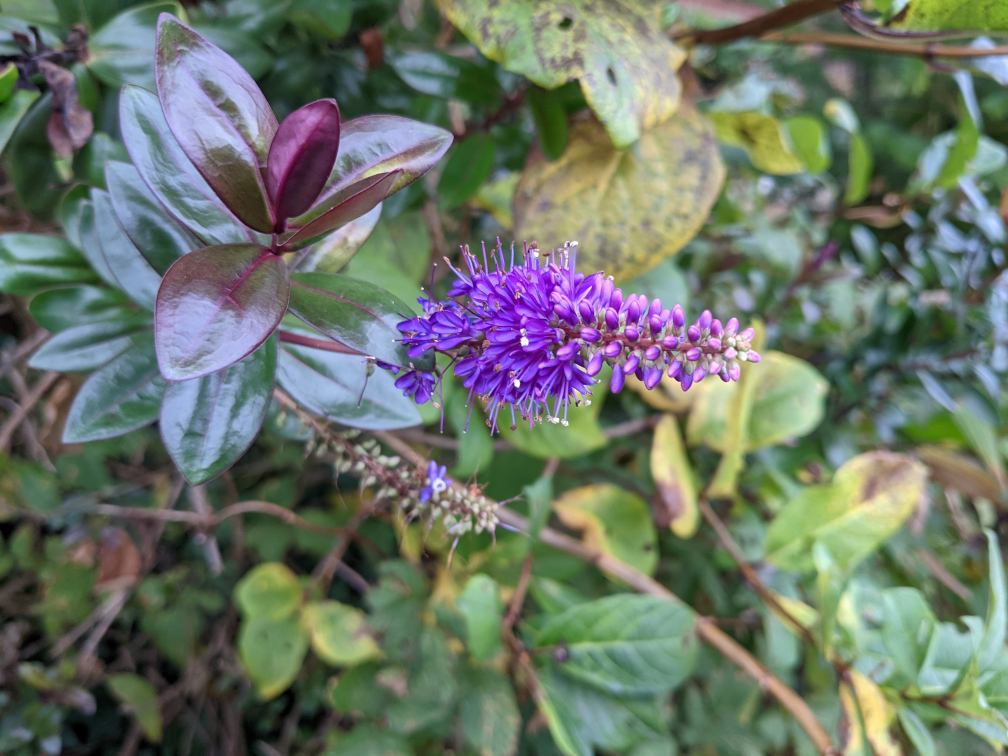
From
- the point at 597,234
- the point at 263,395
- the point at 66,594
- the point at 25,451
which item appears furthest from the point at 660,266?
the point at 25,451

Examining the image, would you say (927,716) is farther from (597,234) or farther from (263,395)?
(263,395)

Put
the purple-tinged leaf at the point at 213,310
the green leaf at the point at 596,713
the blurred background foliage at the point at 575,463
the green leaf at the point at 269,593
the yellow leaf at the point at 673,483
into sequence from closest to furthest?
the purple-tinged leaf at the point at 213,310 < the blurred background foliage at the point at 575,463 < the green leaf at the point at 596,713 < the yellow leaf at the point at 673,483 < the green leaf at the point at 269,593

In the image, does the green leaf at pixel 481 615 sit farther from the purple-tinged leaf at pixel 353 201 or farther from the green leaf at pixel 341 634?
the purple-tinged leaf at pixel 353 201

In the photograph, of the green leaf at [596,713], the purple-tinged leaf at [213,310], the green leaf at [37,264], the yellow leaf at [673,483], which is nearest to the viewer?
the purple-tinged leaf at [213,310]

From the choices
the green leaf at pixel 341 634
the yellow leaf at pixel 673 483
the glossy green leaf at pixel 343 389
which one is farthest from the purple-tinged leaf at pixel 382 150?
the green leaf at pixel 341 634

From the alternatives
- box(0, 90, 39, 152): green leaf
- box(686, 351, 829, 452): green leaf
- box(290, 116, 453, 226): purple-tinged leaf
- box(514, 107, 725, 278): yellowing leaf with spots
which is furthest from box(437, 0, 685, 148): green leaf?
box(686, 351, 829, 452): green leaf

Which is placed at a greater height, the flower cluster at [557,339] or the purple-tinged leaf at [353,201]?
the purple-tinged leaf at [353,201]

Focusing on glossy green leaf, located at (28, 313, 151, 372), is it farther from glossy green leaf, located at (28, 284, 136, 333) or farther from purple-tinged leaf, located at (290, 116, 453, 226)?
purple-tinged leaf, located at (290, 116, 453, 226)

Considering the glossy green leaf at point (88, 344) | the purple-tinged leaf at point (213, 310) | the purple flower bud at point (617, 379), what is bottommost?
the glossy green leaf at point (88, 344)
